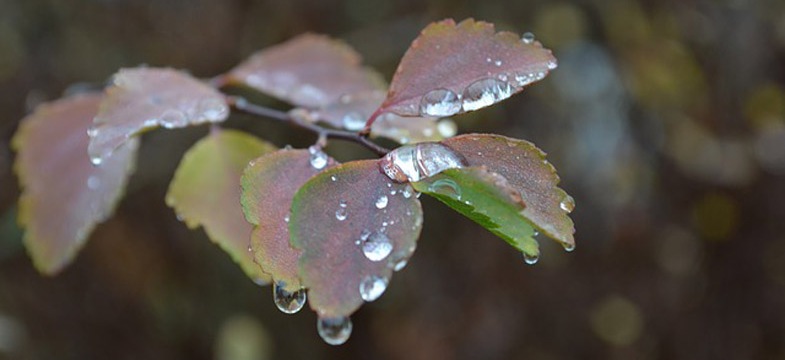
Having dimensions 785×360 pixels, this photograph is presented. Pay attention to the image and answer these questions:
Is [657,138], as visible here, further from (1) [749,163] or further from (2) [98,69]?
(2) [98,69]

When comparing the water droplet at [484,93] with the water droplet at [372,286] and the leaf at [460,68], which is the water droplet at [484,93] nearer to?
the leaf at [460,68]

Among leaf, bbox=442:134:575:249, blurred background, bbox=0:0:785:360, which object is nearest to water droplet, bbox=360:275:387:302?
leaf, bbox=442:134:575:249

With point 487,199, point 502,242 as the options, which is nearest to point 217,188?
point 487,199

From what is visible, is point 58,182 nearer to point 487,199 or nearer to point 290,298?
point 290,298

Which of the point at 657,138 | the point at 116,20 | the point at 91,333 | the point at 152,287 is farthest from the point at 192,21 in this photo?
the point at 657,138

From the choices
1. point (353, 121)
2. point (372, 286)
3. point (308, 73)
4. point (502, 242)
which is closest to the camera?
point (372, 286)

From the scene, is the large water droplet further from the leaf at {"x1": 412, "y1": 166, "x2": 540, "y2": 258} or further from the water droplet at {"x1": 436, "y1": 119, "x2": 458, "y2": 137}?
the water droplet at {"x1": 436, "y1": 119, "x2": 458, "y2": 137}
